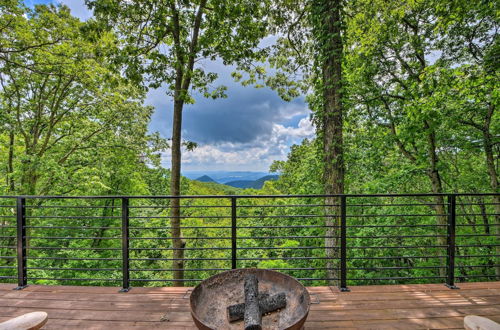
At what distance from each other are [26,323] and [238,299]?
1.31m

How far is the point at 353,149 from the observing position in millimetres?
6512

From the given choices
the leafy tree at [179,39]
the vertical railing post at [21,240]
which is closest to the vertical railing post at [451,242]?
the leafy tree at [179,39]

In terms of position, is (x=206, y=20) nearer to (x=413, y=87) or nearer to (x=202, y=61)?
(x=202, y=61)

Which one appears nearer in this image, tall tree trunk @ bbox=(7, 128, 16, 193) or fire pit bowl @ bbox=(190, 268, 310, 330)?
fire pit bowl @ bbox=(190, 268, 310, 330)

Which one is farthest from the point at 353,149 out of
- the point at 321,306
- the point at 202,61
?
the point at 321,306

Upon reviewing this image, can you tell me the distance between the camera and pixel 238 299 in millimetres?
1351

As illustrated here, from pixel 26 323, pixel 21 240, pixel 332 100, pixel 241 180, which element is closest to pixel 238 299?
pixel 26 323

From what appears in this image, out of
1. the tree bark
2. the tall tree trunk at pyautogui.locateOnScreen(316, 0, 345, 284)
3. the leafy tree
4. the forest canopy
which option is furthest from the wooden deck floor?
the tree bark

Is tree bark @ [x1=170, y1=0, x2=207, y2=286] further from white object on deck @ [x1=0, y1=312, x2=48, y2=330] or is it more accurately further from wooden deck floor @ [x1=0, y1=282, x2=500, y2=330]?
white object on deck @ [x1=0, y1=312, x2=48, y2=330]

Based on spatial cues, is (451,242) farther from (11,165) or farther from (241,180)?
(241,180)

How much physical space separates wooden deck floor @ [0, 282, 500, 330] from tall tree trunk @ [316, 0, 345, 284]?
1.70 metres

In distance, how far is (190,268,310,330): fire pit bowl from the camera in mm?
1140

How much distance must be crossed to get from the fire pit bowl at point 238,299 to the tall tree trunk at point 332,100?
2774mm

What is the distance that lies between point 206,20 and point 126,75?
2051 mm
